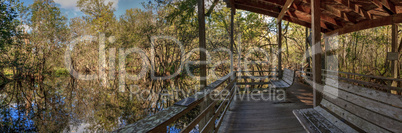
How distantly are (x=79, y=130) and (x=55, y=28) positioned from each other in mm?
14064

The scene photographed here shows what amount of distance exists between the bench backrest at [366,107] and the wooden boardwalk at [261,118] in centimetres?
89

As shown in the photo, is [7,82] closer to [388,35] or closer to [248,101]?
[248,101]

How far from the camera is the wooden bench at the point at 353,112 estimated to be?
1.46 metres

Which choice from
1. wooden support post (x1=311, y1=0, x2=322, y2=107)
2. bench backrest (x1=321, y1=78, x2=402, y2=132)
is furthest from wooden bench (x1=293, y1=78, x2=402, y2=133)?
wooden support post (x1=311, y1=0, x2=322, y2=107)

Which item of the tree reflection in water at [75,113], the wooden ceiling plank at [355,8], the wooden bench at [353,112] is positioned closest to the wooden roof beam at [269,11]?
the wooden ceiling plank at [355,8]

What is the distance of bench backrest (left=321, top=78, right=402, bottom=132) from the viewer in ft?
4.72

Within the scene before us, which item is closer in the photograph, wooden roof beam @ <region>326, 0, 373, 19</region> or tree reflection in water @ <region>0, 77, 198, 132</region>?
wooden roof beam @ <region>326, 0, 373, 19</region>

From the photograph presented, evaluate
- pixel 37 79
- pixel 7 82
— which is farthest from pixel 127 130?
pixel 37 79

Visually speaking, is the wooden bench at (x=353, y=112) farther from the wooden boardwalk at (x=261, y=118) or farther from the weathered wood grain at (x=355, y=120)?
the wooden boardwalk at (x=261, y=118)

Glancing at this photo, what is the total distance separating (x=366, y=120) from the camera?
1679 mm

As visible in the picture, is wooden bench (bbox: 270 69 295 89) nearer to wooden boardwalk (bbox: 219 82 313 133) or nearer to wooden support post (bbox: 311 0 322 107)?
wooden boardwalk (bbox: 219 82 313 133)

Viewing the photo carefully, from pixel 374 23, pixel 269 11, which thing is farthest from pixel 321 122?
pixel 269 11

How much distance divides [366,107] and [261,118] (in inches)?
73.5

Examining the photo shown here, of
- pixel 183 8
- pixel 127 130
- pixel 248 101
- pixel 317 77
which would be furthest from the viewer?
pixel 183 8
